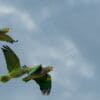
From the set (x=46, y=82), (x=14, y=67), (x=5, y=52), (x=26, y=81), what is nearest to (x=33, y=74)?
(x=26, y=81)

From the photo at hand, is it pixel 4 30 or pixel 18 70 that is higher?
pixel 4 30

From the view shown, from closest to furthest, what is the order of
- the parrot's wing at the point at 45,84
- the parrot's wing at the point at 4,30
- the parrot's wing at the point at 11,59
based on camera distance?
1. the parrot's wing at the point at 11,59
2. the parrot's wing at the point at 4,30
3. the parrot's wing at the point at 45,84

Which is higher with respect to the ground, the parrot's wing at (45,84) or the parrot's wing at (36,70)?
the parrot's wing at (45,84)

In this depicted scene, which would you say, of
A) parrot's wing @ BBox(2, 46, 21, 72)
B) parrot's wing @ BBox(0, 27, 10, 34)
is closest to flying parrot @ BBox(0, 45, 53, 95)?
parrot's wing @ BBox(2, 46, 21, 72)

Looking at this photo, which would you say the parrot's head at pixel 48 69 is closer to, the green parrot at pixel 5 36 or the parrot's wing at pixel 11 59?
the parrot's wing at pixel 11 59

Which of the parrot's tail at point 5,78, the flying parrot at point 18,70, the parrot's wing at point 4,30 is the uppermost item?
the parrot's wing at point 4,30

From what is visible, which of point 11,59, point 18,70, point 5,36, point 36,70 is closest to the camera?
point 36,70

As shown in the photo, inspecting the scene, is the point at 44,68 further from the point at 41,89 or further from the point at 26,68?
the point at 41,89

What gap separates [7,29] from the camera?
635 inches

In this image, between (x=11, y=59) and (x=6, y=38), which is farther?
(x=6, y=38)

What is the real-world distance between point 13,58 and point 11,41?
1.24 meters

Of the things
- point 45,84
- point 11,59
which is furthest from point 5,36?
point 45,84

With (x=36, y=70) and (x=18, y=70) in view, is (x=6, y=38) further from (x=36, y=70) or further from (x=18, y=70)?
(x=36, y=70)

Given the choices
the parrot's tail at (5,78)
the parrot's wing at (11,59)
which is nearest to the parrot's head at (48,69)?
the parrot's wing at (11,59)
